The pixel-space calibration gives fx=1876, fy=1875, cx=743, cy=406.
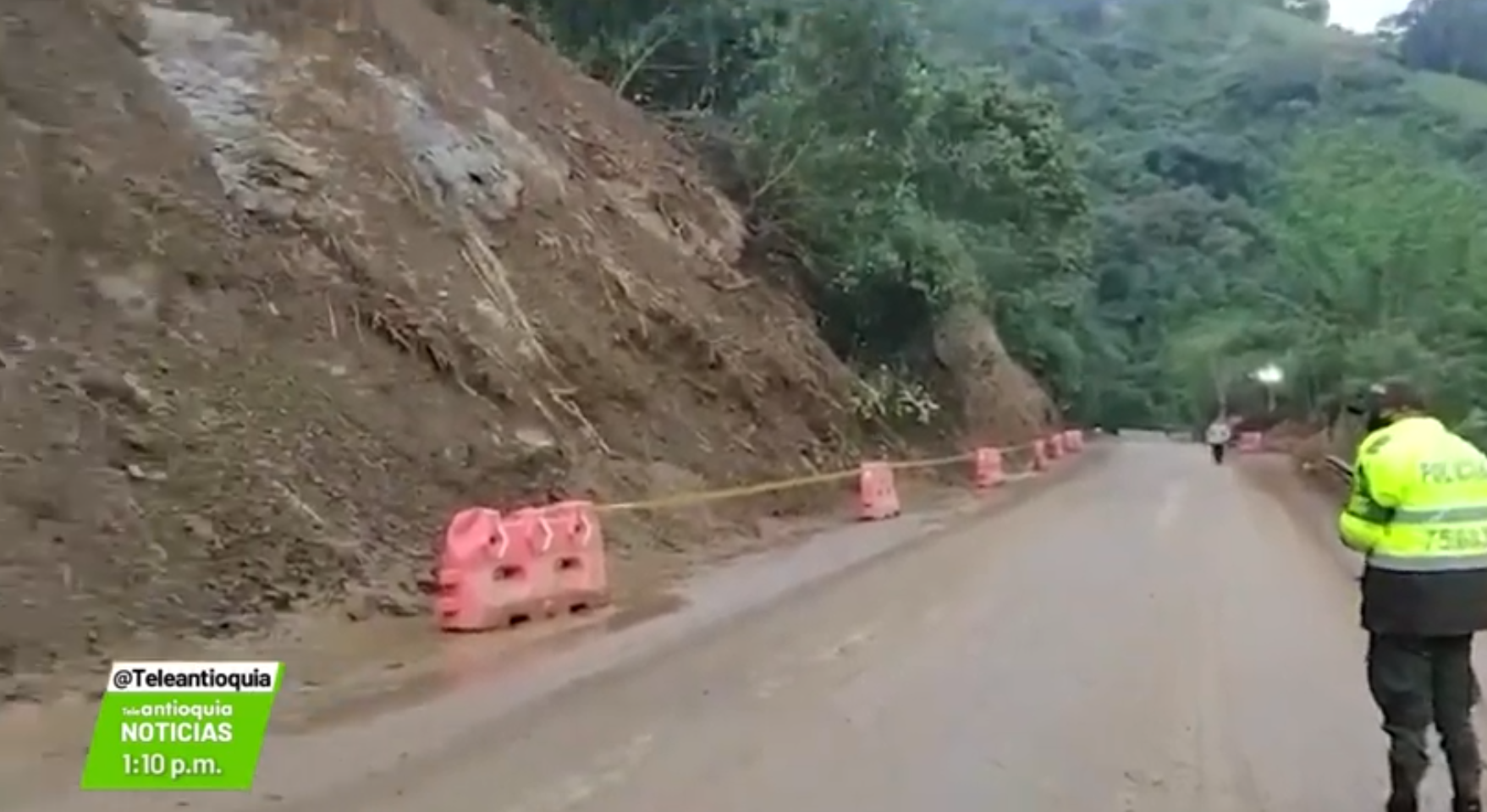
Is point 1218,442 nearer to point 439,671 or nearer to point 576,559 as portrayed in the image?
point 576,559

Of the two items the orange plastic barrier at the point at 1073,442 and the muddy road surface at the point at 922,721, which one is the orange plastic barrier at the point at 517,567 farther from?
the orange plastic barrier at the point at 1073,442

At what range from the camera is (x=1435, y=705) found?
23.9 ft

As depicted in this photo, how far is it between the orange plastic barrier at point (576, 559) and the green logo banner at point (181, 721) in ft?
27.8

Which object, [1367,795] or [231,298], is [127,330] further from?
[1367,795]

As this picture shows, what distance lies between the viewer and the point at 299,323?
16.7 metres

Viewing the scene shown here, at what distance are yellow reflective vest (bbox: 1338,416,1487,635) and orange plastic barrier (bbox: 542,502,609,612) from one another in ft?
28.0

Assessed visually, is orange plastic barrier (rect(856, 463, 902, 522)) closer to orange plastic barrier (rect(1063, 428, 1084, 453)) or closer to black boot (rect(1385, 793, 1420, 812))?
black boot (rect(1385, 793, 1420, 812))

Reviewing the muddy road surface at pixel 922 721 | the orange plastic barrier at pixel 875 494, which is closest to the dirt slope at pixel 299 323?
the orange plastic barrier at pixel 875 494

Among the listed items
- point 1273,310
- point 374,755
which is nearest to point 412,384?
point 374,755

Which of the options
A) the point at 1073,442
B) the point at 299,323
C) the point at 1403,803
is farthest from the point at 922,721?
the point at 1073,442

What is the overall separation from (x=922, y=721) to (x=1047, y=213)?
39.2 meters

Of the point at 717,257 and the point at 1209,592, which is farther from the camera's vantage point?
the point at 717,257

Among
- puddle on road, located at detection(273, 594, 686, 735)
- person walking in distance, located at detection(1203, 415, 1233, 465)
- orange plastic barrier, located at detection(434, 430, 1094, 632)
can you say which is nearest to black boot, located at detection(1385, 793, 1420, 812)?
puddle on road, located at detection(273, 594, 686, 735)

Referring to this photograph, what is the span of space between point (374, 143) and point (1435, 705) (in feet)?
50.9
